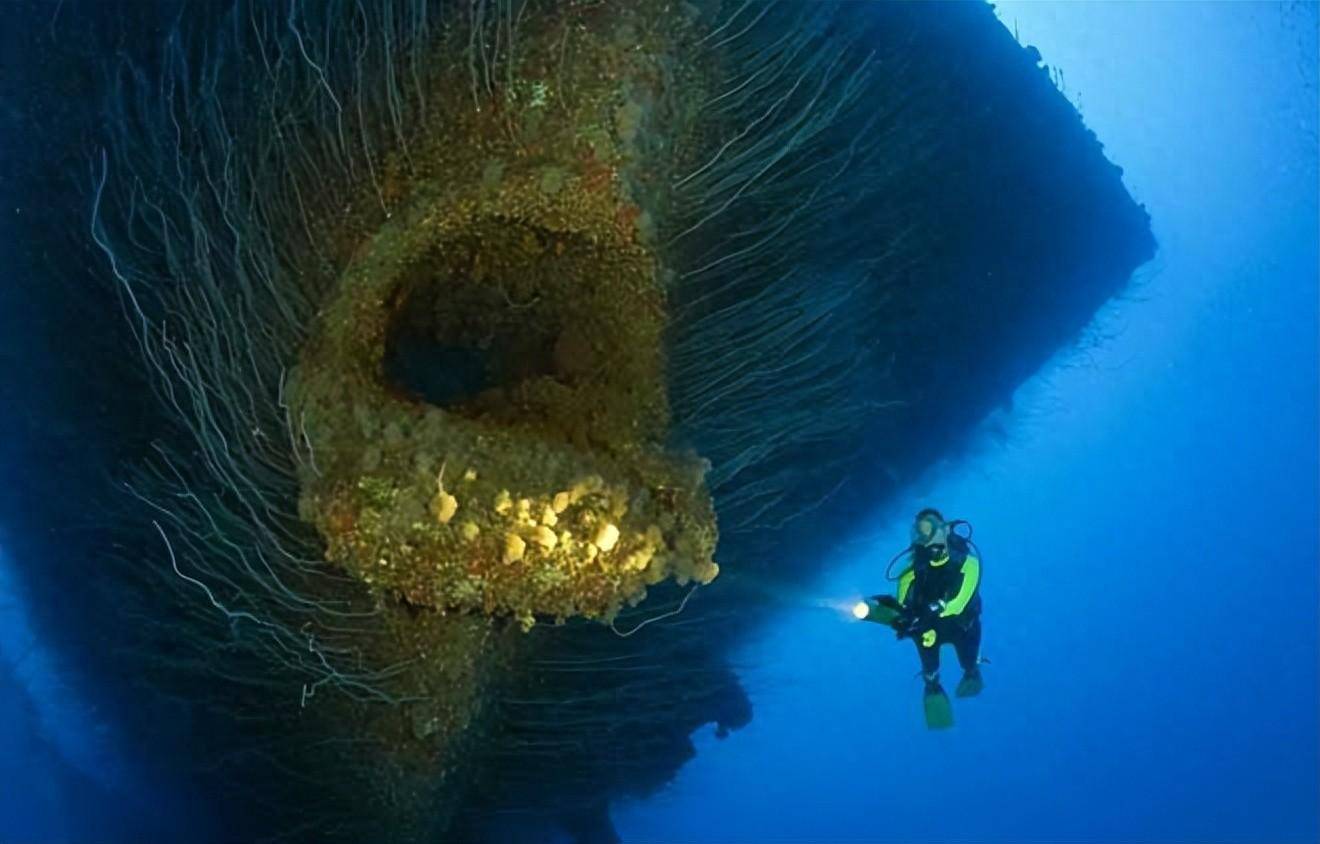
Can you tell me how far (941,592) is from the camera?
8.09 metres

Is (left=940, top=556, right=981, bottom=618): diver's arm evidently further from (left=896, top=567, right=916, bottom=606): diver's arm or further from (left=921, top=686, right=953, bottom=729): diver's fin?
(left=921, top=686, right=953, bottom=729): diver's fin

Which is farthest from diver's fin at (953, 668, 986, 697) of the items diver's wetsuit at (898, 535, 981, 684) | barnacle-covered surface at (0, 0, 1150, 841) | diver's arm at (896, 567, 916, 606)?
barnacle-covered surface at (0, 0, 1150, 841)

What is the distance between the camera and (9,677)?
26.3 feet

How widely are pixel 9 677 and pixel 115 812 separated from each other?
4.85 feet

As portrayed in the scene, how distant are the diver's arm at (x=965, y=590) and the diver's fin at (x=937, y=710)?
33.5 inches

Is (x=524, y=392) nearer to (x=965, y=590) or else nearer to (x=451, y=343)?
(x=451, y=343)

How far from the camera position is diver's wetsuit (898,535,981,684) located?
808cm

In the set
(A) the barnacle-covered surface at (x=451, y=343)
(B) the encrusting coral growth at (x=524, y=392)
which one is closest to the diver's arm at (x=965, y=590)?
(A) the barnacle-covered surface at (x=451, y=343)

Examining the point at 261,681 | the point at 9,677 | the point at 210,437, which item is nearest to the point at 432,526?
the point at 210,437

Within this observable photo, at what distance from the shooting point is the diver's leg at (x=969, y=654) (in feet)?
27.8

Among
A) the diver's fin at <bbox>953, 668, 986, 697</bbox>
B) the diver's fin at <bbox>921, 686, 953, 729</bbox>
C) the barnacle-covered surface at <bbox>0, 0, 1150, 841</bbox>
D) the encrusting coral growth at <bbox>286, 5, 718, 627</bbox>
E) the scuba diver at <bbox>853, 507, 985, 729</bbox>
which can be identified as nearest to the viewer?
the encrusting coral growth at <bbox>286, 5, 718, 627</bbox>

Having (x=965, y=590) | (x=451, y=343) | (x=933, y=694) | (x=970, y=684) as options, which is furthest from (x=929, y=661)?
(x=451, y=343)

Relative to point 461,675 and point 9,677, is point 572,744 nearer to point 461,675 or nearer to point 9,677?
point 461,675

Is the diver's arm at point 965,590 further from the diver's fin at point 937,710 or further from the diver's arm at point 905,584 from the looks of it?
the diver's fin at point 937,710
